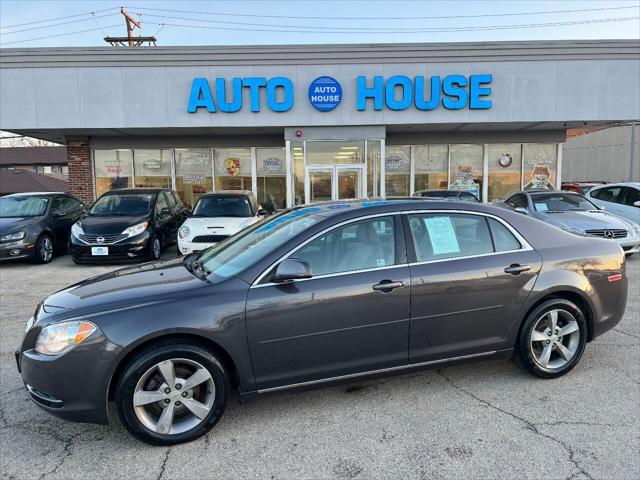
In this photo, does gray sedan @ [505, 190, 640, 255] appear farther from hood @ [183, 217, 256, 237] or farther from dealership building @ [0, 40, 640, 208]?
hood @ [183, 217, 256, 237]

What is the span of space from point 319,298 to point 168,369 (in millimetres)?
1069

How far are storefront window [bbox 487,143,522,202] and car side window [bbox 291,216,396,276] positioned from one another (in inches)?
557

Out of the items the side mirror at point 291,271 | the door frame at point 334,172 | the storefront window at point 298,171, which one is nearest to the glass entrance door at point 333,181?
the door frame at point 334,172

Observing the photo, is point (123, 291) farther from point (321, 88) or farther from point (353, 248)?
point (321, 88)

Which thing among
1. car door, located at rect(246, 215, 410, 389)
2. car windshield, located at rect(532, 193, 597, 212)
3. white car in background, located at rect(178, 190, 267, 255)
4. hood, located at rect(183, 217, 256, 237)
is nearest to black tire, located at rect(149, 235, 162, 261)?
white car in background, located at rect(178, 190, 267, 255)

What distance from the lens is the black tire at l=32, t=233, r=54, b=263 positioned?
31.2ft

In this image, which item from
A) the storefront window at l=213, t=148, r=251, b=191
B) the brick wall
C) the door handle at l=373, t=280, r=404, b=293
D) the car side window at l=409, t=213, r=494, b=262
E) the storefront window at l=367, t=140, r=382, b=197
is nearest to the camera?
the door handle at l=373, t=280, r=404, b=293

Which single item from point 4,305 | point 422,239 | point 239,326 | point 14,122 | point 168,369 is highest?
point 14,122

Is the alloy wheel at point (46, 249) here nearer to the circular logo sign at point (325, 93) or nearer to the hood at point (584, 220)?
the circular logo sign at point (325, 93)

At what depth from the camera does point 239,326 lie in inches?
117

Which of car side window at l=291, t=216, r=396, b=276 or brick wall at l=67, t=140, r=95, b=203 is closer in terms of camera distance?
car side window at l=291, t=216, r=396, b=276

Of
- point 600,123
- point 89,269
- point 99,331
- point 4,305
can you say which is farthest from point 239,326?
point 600,123

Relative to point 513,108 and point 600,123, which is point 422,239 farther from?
point 600,123

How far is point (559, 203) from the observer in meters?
9.92
